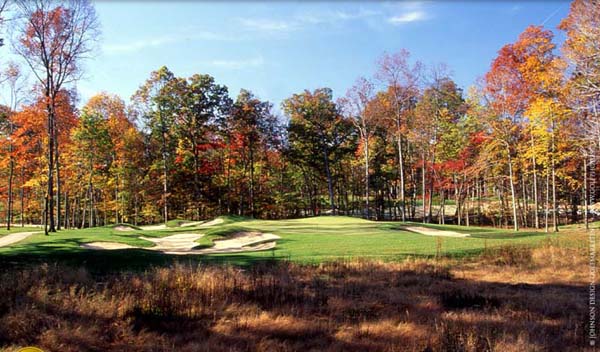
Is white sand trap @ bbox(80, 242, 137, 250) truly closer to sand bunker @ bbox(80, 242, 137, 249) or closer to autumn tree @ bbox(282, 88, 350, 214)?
sand bunker @ bbox(80, 242, 137, 249)

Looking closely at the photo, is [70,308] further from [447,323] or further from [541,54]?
[541,54]

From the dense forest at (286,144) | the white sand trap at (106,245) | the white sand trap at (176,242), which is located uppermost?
the dense forest at (286,144)

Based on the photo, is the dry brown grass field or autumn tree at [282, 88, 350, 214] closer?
the dry brown grass field

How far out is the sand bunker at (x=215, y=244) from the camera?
13898 mm

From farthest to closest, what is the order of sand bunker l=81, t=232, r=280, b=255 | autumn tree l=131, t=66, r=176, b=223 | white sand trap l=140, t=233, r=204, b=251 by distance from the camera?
1. autumn tree l=131, t=66, r=176, b=223
2. white sand trap l=140, t=233, r=204, b=251
3. sand bunker l=81, t=232, r=280, b=255

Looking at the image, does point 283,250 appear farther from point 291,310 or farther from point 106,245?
point 106,245

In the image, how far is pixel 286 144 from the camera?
3891 centimetres

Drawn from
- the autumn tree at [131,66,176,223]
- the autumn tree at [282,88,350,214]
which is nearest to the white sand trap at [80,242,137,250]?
the autumn tree at [131,66,176,223]

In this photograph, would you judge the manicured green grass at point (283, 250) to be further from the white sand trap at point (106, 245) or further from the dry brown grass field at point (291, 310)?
the dry brown grass field at point (291, 310)

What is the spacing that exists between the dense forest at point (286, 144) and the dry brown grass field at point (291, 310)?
12873 mm

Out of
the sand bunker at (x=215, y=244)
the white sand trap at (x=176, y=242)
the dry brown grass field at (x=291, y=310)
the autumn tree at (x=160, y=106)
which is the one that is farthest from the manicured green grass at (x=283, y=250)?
the autumn tree at (x=160, y=106)

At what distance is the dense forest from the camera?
20984 mm

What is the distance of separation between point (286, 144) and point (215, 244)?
2429 cm

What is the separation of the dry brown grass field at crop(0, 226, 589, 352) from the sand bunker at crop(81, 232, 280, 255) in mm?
5120
